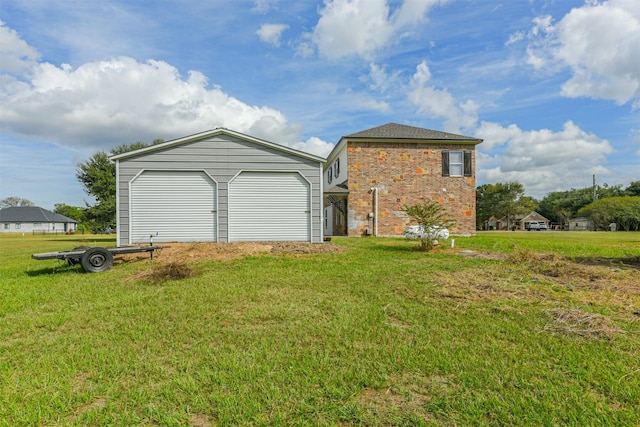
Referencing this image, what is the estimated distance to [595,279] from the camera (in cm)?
586

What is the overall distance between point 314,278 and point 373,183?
11.7 m

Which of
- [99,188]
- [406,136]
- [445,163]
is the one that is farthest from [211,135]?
[99,188]

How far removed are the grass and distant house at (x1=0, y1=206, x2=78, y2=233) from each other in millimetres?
67279

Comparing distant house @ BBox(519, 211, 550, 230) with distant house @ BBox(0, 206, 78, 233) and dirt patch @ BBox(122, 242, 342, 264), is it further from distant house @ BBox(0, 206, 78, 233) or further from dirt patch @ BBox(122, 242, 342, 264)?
distant house @ BBox(0, 206, 78, 233)

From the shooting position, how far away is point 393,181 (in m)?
17.3

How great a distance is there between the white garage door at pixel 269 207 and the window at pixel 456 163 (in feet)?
29.7

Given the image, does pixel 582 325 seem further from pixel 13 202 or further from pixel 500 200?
pixel 13 202

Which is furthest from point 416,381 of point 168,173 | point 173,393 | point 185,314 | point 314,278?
point 168,173

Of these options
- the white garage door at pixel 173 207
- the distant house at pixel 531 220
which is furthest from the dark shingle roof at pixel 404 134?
the distant house at pixel 531 220

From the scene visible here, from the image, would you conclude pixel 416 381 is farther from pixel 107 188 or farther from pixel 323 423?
pixel 107 188

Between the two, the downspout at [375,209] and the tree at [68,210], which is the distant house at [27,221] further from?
the downspout at [375,209]

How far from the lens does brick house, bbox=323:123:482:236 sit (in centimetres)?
1717

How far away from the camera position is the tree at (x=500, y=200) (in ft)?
158

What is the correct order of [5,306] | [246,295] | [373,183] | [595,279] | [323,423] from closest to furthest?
[323,423]
[5,306]
[246,295]
[595,279]
[373,183]
